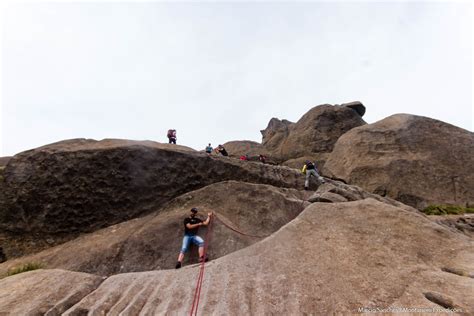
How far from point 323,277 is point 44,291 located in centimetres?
799

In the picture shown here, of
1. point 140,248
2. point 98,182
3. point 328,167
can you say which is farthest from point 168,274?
point 328,167

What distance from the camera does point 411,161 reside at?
25.4m

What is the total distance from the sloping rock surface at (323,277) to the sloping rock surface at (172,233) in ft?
11.4

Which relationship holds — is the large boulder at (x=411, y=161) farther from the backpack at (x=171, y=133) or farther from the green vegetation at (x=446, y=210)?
the backpack at (x=171, y=133)

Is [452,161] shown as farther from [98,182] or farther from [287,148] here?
[98,182]

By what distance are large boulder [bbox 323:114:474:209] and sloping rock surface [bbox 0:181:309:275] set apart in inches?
373

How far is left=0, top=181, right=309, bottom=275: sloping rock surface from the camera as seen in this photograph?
14000 millimetres

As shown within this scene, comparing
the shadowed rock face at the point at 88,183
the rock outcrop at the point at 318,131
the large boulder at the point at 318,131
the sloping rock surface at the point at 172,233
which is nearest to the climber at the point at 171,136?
the shadowed rock face at the point at 88,183

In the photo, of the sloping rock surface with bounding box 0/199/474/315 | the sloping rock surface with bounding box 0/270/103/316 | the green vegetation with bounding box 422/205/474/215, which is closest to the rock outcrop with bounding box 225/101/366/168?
the green vegetation with bounding box 422/205/474/215

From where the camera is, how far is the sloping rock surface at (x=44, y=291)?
8781 mm

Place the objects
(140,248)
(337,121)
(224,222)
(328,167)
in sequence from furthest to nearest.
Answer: (337,121)
(328,167)
(224,222)
(140,248)

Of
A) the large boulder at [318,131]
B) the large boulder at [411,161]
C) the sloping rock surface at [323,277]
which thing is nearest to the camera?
the sloping rock surface at [323,277]

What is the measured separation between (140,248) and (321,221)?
781 centimetres

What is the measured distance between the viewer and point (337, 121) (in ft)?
141
